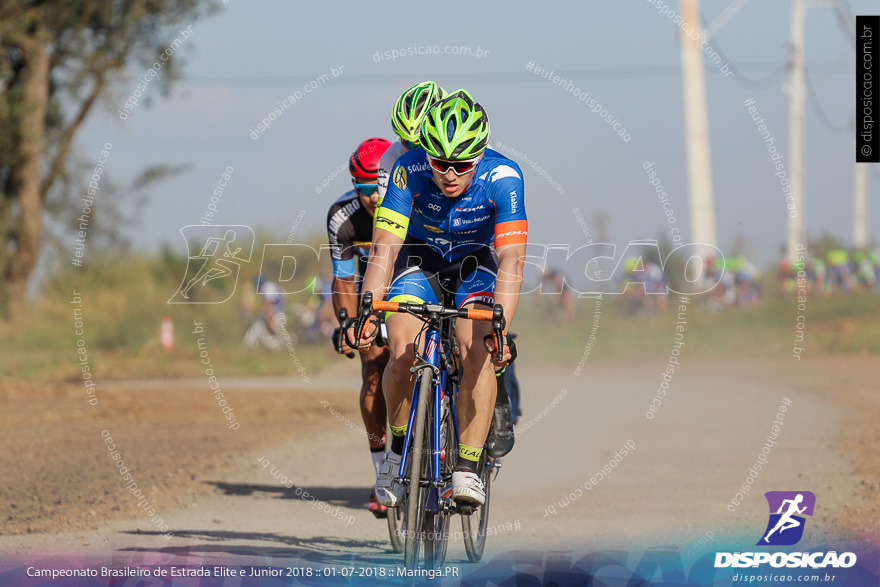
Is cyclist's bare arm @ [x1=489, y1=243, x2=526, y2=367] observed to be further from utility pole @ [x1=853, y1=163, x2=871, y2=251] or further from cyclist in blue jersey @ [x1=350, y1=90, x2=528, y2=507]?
utility pole @ [x1=853, y1=163, x2=871, y2=251]

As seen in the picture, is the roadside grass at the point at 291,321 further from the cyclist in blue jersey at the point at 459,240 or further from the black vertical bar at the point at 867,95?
the cyclist in blue jersey at the point at 459,240

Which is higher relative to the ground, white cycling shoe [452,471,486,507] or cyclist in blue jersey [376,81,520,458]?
cyclist in blue jersey [376,81,520,458]

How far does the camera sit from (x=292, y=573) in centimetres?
495

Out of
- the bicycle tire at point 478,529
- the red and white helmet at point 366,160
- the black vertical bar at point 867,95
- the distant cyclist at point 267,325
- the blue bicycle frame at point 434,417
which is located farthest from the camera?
the distant cyclist at point 267,325

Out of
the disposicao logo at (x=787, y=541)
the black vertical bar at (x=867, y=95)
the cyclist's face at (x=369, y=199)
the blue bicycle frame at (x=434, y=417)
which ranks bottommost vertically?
the disposicao logo at (x=787, y=541)

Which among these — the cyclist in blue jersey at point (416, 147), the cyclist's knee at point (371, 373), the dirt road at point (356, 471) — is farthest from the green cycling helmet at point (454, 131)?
the dirt road at point (356, 471)

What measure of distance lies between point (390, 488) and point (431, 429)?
37cm

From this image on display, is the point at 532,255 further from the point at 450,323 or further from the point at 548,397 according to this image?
the point at 548,397

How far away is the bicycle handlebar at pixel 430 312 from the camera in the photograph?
463 centimetres

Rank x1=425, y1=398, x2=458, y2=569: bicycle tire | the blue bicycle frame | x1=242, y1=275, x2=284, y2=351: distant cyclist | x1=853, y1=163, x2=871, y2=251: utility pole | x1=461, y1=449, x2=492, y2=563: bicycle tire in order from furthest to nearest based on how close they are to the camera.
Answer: x1=853, y1=163, x2=871, y2=251: utility pole < x1=242, y1=275, x2=284, y2=351: distant cyclist < x1=461, y1=449, x2=492, y2=563: bicycle tire < x1=425, y1=398, x2=458, y2=569: bicycle tire < the blue bicycle frame

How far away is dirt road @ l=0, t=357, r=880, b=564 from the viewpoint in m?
5.91

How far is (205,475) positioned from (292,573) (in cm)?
374

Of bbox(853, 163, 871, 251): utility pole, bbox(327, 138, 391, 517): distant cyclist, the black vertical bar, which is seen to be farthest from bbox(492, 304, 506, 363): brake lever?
bbox(853, 163, 871, 251): utility pole

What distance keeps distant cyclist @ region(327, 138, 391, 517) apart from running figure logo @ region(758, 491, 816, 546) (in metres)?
2.36
